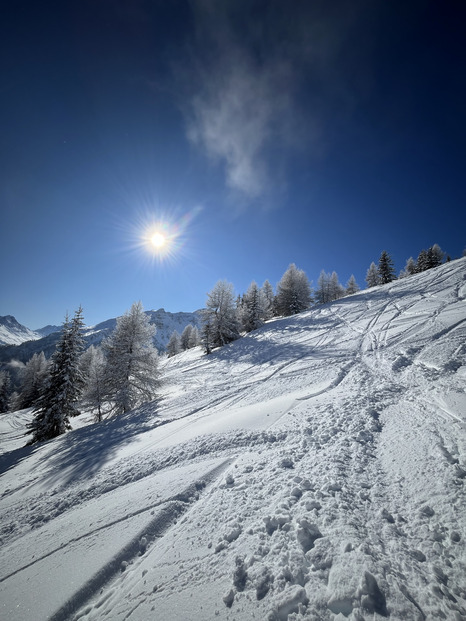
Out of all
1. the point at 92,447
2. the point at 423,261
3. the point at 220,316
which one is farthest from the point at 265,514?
the point at 423,261

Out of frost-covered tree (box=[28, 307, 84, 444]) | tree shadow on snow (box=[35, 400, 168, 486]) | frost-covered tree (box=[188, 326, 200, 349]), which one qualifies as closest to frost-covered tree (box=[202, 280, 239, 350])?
frost-covered tree (box=[28, 307, 84, 444])

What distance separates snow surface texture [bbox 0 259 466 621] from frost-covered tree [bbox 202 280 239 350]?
60.9 feet

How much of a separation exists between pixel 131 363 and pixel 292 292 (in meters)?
27.7

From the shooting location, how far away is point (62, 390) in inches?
637

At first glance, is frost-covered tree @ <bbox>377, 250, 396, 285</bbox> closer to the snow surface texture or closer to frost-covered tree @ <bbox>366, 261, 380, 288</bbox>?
frost-covered tree @ <bbox>366, 261, 380, 288</bbox>

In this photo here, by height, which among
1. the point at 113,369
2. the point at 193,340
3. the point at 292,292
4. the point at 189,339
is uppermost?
the point at 292,292

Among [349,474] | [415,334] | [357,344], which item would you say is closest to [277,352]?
[357,344]

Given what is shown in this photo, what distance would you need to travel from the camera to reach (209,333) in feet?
85.8

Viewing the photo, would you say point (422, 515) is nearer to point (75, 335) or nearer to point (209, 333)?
point (75, 335)

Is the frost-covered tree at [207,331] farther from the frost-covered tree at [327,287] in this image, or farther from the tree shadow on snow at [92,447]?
the frost-covered tree at [327,287]

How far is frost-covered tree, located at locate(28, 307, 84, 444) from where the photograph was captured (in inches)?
610

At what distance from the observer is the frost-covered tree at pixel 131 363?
13203 millimetres

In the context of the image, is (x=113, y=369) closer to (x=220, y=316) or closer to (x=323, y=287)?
(x=220, y=316)

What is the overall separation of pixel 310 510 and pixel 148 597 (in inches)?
88.4
